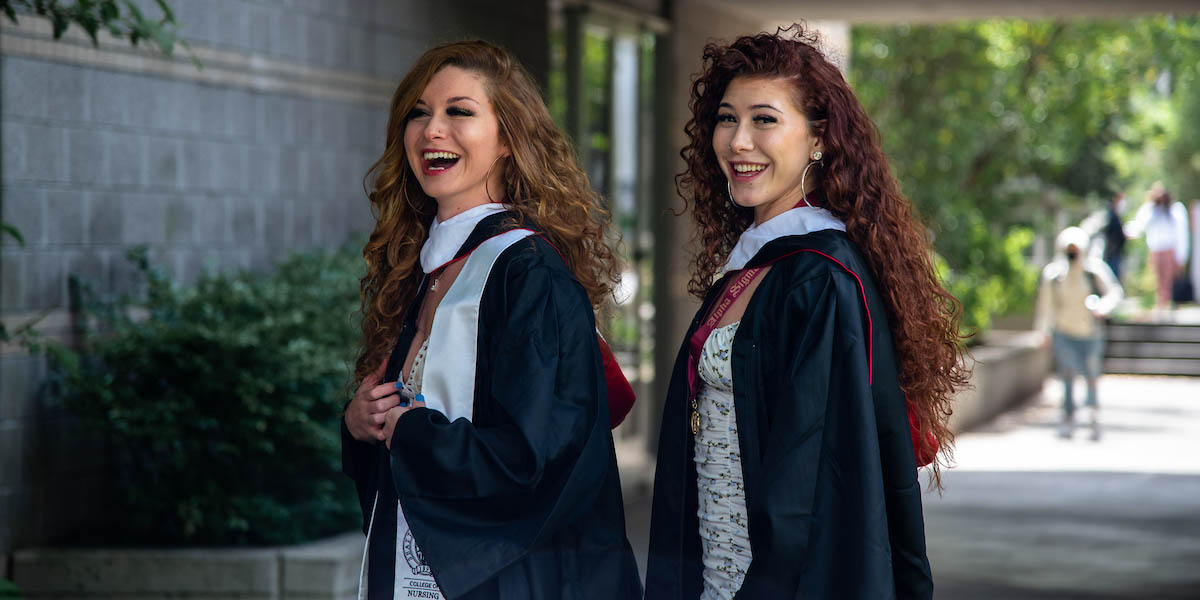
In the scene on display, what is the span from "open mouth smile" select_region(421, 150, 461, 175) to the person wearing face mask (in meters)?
9.27

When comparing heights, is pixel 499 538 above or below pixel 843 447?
below

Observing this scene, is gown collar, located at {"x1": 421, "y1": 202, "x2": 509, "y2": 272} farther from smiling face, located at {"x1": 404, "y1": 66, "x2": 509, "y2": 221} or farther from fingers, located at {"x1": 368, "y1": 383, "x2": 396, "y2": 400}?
fingers, located at {"x1": 368, "y1": 383, "x2": 396, "y2": 400}

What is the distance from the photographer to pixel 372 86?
6836 millimetres

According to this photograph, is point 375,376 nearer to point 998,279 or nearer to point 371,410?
point 371,410

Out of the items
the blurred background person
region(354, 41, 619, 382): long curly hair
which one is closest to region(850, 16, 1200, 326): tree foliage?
the blurred background person

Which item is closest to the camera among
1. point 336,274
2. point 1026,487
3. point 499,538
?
point 499,538

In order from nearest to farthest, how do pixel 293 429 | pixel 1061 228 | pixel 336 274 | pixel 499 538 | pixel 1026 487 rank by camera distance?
pixel 499 538 → pixel 293 429 → pixel 336 274 → pixel 1026 487 → pixel 1061 228

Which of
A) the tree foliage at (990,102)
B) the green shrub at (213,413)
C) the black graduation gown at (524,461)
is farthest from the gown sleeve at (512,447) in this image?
the tree foliage at (990,102)

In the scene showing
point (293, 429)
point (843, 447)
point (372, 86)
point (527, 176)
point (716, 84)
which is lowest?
point (293, 429)

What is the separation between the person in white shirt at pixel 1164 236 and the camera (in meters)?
18.6

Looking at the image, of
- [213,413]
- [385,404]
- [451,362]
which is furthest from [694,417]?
[213,413]

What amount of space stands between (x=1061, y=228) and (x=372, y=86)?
21.7 meters

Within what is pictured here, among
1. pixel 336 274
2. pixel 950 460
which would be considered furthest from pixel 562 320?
pixel 336 274

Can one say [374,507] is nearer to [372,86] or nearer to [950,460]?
[950,460]
